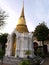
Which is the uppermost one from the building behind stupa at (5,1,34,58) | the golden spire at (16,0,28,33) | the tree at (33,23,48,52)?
the golden spire at (16,0,28,33)

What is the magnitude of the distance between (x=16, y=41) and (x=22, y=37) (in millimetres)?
1491

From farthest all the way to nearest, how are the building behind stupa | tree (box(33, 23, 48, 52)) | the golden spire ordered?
the golden spire
tree (box(33, 23, 48, 52))
the building behind stupa

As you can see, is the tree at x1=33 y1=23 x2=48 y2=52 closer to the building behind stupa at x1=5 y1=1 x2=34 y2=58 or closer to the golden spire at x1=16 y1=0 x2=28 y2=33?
the building behind stupa at x1=5 y1=1 x2=34 y2=58

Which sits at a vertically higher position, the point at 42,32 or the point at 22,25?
the point at 22,25

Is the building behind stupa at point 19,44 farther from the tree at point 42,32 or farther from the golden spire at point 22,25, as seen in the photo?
the tree at point 42,32

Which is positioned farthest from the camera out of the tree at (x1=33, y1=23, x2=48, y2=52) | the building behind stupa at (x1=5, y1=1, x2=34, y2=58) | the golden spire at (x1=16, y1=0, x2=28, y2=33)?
the golden spire at (x1=16, y1=0, x2=28, y2=33)

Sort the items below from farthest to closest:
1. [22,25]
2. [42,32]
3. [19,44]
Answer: [22,25], [42,32], [19,44]

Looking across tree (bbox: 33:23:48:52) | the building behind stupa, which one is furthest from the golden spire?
tree (bbox: 33:23:48:52)

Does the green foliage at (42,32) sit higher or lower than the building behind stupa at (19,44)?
higher

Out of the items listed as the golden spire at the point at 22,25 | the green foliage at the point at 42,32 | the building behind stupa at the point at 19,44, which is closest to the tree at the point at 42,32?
the green foliage at the point at 42,32

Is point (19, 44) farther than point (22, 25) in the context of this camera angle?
No

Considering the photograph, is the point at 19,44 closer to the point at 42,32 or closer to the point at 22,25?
the point at 42,32

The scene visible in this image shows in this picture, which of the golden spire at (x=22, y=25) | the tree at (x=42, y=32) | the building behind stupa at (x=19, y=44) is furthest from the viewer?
the golden spire at (x=22, y=25)

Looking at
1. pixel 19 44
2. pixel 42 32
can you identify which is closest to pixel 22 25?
pixel 42 32
